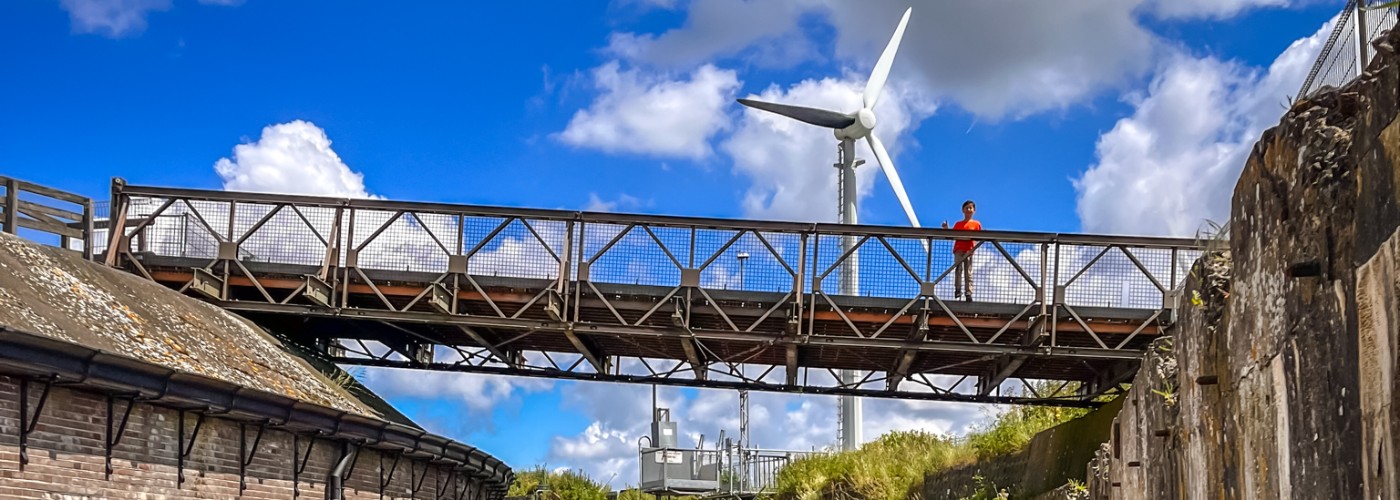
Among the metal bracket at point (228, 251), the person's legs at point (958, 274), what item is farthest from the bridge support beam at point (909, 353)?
the metal bracket at point (228, 251)

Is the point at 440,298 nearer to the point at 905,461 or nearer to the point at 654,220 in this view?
the point at 654,220

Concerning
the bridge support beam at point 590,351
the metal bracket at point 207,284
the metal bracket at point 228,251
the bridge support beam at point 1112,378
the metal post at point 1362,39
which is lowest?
the bridge support beam at point 1112,378

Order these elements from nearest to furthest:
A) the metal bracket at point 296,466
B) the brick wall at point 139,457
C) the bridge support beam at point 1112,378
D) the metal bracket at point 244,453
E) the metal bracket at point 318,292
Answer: the brick wall at point 139,457 < the metal bracket at point 244,453 < the metal bracket at point 296,466 < the metal bracket at point 318,292 < the bridge support beam at point 1112,378

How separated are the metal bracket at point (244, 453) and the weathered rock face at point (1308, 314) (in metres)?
12.7

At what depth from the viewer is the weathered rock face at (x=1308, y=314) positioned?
4.73 m

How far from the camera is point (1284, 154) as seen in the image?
6.07m

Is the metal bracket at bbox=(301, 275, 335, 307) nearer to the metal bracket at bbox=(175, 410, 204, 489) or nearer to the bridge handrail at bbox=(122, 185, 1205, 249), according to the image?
the bridge handrail at bbox=(122, 185, 1205, 249)

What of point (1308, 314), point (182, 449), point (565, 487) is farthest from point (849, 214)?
point (1308, 314)

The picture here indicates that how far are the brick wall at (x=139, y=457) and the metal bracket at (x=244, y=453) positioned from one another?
0.06 metres

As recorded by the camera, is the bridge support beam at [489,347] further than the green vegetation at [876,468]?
No

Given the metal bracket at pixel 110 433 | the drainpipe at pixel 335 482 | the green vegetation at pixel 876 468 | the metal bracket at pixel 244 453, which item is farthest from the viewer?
the green vegetation at pixel 876 468

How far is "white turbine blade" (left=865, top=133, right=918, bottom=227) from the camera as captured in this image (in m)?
39.3

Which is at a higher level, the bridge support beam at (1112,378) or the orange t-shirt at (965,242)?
the orange t-shirt at (965,242)

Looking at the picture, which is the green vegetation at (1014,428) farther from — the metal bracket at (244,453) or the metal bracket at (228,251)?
the metal bracket at (228,251)
